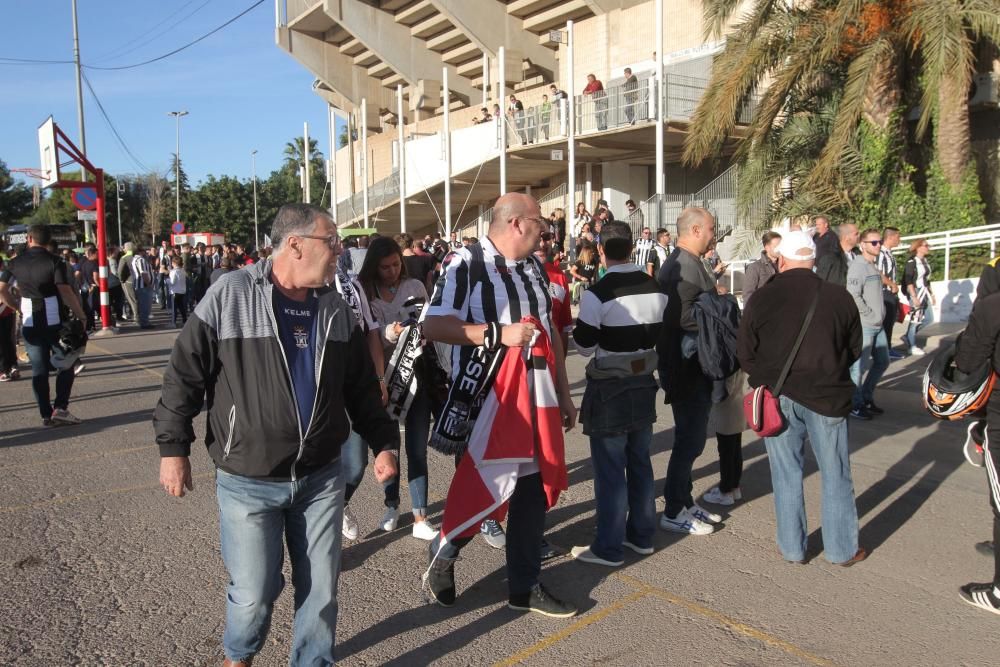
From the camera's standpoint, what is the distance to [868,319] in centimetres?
761

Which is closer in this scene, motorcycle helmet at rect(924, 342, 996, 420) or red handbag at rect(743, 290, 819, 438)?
motorcycle helmet at rect(924, 342, 996, 420)

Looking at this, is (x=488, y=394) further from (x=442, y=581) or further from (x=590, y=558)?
(x=590, y=558)

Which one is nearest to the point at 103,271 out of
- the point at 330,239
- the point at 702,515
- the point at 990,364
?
the point at 702,515

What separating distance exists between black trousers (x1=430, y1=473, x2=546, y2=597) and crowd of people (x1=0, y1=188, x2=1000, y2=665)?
0.01 m

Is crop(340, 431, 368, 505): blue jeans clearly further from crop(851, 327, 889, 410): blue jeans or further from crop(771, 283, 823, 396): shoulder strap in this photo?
crop(851, 327, 889, 410): blue jeans

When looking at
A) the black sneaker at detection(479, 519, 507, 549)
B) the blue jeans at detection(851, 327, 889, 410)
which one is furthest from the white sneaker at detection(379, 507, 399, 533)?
the blue jeans at detection(851, 327, 889, 410)

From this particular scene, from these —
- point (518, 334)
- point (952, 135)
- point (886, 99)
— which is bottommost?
point (518, 334)

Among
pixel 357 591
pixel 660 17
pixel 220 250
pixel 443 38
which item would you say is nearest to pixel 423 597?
pixel 357 591

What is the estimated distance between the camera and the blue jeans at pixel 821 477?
4336mm

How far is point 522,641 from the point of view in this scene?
12.0 ft

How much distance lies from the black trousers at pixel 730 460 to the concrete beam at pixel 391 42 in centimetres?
3405

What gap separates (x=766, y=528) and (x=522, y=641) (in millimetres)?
2079

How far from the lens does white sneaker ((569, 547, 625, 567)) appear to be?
4.44 metres

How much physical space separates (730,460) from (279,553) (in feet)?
11.2
